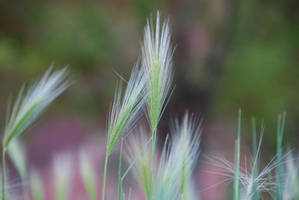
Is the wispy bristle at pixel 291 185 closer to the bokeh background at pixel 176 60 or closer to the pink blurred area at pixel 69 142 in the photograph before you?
the bokeh background at pixel 176 60

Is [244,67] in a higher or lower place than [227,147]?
higher

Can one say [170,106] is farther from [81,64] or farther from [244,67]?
[81,64]

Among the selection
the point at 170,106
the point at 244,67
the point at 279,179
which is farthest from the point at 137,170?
the point at 244,67

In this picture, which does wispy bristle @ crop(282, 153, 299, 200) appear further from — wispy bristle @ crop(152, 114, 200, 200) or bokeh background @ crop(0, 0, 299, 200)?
bokeh background @ crop(0, 0, 299, 200)

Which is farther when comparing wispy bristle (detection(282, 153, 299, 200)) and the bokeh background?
the bokeh background

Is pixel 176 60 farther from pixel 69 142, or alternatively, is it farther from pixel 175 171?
pixel 175 171

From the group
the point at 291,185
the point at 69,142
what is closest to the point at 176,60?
the point at 69,142

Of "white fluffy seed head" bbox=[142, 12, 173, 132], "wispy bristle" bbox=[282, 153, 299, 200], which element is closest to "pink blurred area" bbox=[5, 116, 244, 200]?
"wispy bristle" bbox=[282, 153, 299, 200]

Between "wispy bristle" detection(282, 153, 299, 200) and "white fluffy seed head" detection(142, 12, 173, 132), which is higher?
"white fluffy seed head" detection(142, 12, 173, 132)
